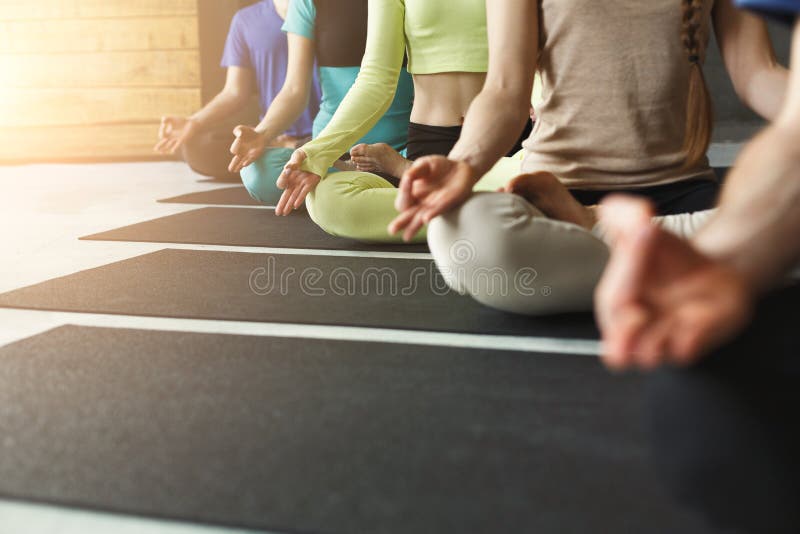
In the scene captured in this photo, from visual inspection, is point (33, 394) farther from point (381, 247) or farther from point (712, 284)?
point (381, 247)

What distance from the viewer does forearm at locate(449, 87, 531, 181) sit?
111 centimetres

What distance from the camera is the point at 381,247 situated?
1965 mm

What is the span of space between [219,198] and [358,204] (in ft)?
4.26

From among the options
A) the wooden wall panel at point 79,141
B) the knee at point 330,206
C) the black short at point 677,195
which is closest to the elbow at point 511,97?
the black short at point 677,195

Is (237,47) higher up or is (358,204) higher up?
(237,47)

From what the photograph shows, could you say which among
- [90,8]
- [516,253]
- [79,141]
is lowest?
[79,141]

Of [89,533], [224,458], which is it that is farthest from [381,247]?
[89,533]

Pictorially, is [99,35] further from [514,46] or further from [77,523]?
[77,523]

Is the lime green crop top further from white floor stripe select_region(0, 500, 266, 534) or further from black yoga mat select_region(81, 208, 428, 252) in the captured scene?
white floor stripe select_region(0, 500, 266, 534)

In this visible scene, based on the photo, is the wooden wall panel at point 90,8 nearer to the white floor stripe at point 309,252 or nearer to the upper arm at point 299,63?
the upper arm at point 299,63

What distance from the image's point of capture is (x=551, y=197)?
1286mm

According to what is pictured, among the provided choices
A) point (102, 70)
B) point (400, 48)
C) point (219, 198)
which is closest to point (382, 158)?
point (400, 48)

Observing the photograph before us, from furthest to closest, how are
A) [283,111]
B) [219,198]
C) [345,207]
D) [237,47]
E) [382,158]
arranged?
[237,47] → [219,198] → [283,111] → [382,158] → [345,207]

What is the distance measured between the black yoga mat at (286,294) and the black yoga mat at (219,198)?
1.05m
